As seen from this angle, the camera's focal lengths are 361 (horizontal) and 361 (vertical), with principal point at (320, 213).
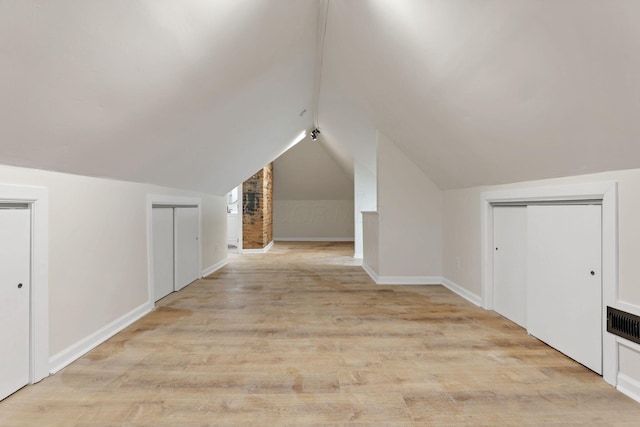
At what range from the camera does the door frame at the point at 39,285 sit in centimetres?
230

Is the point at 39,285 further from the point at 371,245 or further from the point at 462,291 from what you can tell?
the point at 371,245

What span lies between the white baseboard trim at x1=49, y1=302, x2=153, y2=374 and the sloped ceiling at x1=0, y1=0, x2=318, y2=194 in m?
1.30

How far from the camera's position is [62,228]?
2588mm

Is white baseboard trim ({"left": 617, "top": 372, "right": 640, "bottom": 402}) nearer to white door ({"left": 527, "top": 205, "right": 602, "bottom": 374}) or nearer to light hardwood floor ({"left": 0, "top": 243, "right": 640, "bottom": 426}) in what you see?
light hardwood floor ({"left": 0, "top": 243, "right": 640, "bottom": 426})

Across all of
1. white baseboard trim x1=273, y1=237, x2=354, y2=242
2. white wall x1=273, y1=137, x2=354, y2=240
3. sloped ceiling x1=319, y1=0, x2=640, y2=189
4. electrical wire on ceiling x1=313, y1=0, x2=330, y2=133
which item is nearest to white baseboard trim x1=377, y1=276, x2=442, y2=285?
sloped ceiling x1=319, y1=0, x2=640, y2=189

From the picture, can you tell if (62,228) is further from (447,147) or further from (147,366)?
(447,147)

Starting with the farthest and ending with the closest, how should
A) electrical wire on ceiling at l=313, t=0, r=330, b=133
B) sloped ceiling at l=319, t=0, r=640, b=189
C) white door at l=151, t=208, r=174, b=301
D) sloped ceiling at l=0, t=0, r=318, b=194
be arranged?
white door at l=151, t=208, r=174, b=301 → electrical wire on ceiling at l=313, t=0, r=330, b=133 → sloped ceiling at l=319, t=0, r=640, b=189 → sloped ceiling at l=0, t=0, r=318, b=194

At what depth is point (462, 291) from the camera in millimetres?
4562

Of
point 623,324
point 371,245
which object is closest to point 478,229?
point 623,324

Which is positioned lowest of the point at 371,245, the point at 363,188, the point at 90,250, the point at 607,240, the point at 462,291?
the point at 462,291

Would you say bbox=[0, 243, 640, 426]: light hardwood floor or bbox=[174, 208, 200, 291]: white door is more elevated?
bbox=[174, 208, 200, 291]: white door

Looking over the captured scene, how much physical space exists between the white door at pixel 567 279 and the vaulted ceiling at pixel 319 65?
0.38 meters

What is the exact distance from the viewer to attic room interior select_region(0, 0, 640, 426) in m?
1.85

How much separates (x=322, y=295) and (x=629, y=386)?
3.09 metres
